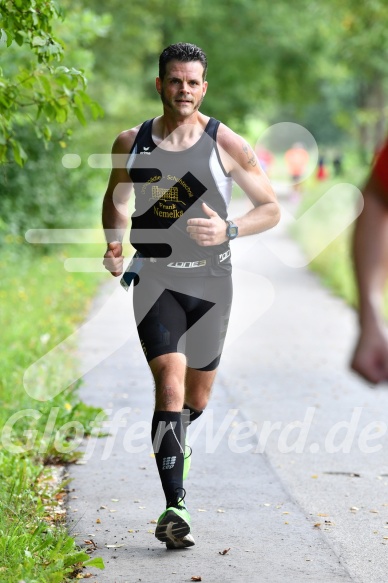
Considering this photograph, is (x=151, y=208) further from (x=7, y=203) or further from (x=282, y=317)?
(x=7, y=203)

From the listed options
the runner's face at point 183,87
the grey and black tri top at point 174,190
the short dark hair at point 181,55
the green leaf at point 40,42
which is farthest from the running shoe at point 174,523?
the green leaf at point 40,42

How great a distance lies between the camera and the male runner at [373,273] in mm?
2525

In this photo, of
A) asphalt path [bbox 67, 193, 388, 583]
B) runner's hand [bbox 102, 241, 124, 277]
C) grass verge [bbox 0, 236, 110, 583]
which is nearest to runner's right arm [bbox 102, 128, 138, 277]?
runner's hand [bbox 102, 241, 124, 277]

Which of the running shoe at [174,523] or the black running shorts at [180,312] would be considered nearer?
the running shoe at [174,523]

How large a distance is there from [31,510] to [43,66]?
229 centimetres

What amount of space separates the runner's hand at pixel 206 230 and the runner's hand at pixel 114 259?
1.67ft

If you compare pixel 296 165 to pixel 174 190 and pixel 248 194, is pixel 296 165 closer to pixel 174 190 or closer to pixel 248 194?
pixel 248 194

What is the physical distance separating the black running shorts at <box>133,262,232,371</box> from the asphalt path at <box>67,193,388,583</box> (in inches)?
35.1

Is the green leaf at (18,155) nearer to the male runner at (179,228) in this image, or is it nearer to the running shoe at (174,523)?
the male runner at (179,228)

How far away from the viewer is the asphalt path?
5070mm

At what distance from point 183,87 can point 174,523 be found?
189 cm

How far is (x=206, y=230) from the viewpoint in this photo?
16.3ft

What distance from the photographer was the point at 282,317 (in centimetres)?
1412

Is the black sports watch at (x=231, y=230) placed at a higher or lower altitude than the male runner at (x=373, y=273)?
lower
